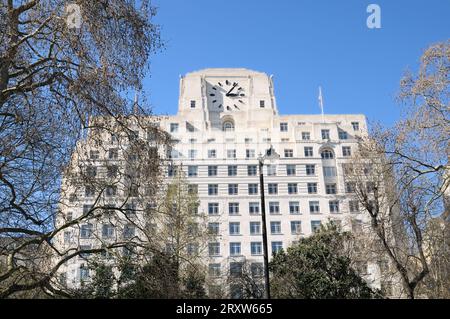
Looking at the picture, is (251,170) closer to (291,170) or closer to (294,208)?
(291,170)

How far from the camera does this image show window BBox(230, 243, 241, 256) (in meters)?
59.5

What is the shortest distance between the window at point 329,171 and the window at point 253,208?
10716mm

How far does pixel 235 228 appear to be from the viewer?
61250mm

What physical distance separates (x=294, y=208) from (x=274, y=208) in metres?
2.67

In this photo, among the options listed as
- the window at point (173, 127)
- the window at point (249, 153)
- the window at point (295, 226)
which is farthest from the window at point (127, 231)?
the window at point (173, 127)

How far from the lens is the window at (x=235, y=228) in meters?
60.9

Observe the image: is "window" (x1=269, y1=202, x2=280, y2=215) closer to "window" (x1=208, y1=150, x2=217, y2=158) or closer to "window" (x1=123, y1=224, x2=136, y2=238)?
"window" (x1=208, y1=150, x2=217, y2=158)

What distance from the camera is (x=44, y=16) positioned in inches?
481

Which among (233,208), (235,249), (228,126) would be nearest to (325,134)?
(228,126)

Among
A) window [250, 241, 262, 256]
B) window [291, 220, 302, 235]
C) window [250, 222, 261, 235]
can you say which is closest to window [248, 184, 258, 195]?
window [250, 222, 261, 235]

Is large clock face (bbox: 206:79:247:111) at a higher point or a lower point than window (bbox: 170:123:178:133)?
higher

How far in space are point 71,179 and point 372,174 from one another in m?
19.3

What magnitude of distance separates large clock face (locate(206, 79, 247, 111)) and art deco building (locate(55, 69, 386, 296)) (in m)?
0.21
